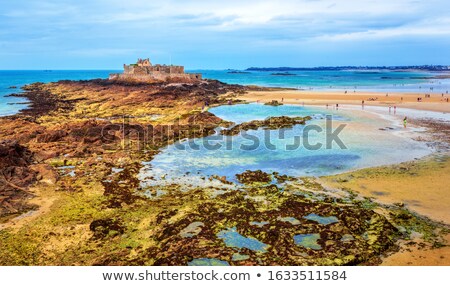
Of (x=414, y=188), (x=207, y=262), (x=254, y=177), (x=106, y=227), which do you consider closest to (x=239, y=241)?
(x=207, y=262)

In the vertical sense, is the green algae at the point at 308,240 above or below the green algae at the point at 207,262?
above

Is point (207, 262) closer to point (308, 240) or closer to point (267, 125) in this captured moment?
point (308, 240)

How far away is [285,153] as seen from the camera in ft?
68.1

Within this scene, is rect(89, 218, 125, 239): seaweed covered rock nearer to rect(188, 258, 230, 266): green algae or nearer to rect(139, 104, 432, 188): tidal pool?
rect(188, 258, 230, 266): green algae

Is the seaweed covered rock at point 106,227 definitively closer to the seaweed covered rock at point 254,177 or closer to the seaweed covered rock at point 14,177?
the seaweed covered rock at point 14,177

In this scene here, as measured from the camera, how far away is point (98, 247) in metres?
9.87

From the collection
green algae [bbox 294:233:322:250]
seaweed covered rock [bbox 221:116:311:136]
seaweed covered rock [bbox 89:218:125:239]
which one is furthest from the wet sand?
seaweed covered rock [bbox 221:116:311:136]

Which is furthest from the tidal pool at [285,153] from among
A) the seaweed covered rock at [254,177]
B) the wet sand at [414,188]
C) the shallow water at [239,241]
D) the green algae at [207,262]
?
the green algae at [207,262]

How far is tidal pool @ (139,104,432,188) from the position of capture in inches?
672

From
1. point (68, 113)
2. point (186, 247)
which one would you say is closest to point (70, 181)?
point (186, 247)

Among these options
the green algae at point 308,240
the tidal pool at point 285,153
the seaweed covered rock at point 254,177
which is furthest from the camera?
the tidal pool at point 285,153

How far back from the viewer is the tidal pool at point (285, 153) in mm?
17078

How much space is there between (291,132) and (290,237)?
697 inches

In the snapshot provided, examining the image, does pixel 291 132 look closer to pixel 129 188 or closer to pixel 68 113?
pixel 129 188
